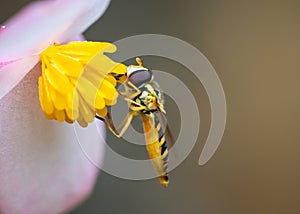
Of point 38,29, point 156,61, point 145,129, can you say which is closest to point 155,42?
point 156,61

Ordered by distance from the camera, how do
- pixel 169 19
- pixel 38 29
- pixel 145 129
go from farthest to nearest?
pixel 169 19 → pixel 145 129 → pixel 38 29

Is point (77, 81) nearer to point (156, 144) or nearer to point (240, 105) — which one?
point (156, 144)

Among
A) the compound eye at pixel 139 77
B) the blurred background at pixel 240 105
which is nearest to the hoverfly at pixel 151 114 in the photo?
the compound eye at pixel 139 77

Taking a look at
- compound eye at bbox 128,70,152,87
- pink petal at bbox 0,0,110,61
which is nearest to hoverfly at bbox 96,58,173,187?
compound eye at bbox 128,70,152,87

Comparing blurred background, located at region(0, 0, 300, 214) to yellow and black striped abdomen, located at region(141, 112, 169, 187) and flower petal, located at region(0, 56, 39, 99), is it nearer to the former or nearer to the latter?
yellow and black striped abdomen, located at region(141, 112, 169, 187)

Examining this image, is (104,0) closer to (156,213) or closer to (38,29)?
(38,29)
